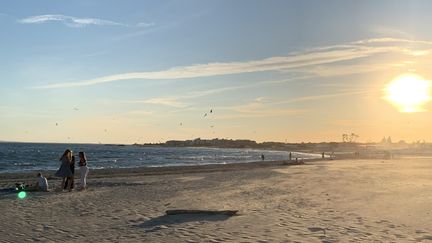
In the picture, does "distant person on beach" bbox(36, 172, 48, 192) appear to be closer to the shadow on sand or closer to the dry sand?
the dry sand

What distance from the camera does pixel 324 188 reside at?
2225cm

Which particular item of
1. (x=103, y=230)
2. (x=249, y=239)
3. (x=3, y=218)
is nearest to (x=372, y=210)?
(x=249, y=239)

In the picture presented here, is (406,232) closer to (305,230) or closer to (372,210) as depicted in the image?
(305,230)

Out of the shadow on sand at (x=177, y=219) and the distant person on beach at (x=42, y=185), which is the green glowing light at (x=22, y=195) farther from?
the shadow on sand at (x=177, y=219)

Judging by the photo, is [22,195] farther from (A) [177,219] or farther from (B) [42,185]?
(A) [177,219]

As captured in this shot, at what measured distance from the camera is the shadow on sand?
12.1 meters

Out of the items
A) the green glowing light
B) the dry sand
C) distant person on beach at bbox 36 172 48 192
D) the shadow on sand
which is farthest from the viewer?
distant person on beach at bbox 36 172 48 192

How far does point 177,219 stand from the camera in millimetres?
12734

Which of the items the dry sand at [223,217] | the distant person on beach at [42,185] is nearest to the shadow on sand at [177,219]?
the dry sand at [223,217]

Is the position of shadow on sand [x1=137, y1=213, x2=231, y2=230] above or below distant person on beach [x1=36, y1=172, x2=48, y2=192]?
below

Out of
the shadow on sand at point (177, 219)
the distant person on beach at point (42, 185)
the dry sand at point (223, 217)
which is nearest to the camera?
the dry sand at point (223, 217)

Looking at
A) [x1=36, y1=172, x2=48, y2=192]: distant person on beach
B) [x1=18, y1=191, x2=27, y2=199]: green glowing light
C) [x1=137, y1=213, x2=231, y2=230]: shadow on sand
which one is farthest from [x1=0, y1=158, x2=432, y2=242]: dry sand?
[x1=36, y1=172, x2=48, y2=192]: distant person on beach

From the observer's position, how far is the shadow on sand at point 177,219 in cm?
1208

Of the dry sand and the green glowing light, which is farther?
the green glowing light
